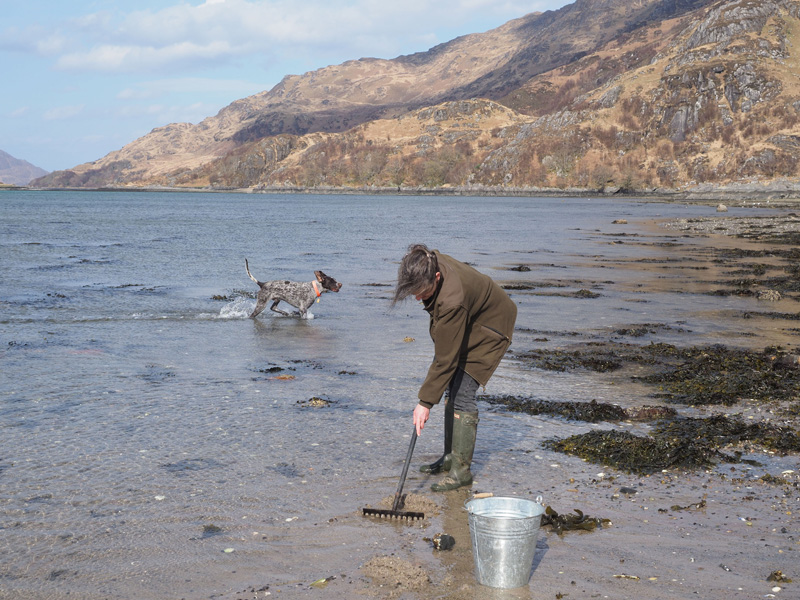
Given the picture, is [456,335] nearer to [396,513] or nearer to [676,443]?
[396,513]

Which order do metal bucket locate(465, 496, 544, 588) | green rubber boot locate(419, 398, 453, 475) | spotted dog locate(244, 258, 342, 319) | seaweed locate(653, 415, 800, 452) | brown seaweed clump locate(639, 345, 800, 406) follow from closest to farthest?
metal bucket locate(465, 496, 544, 588) < green rubber boot locate(419, 398, 453, 475) < seaweed locate(653, 415, 800, 452) < brown seaweed clump locate(639, 345, 800, 406) < spotted dog locate(244, 258, 342, 319)

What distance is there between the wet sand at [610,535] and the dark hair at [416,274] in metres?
2.11

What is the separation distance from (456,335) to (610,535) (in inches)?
84.3

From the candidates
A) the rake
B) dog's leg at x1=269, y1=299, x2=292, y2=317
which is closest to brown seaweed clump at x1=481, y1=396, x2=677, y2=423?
the rake

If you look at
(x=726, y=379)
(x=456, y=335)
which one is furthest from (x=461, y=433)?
(x=726, y=379)

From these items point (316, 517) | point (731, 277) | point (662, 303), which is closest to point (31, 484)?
point (316, 517)

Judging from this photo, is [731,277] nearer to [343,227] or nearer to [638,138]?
[343,227]

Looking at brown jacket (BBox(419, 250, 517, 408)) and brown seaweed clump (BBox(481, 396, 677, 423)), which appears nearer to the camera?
brown jacket (BBox(419, 250, 517, 408))

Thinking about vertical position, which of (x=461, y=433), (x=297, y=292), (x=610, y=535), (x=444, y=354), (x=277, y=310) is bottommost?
(x=610, y=535)

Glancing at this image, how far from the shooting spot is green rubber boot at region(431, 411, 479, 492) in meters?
7.09

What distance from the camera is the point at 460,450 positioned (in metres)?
7.11

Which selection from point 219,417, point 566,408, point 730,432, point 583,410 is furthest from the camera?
point 566,408

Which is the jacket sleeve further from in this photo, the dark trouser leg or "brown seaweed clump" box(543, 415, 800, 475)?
"brown seaweed clump" box(543, 415, 800, 475)

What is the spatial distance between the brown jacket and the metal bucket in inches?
52.1
